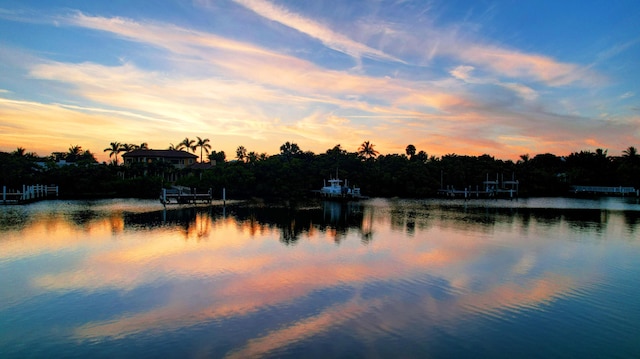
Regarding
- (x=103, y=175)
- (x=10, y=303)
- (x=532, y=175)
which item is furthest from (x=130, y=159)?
(x=532, y=175)

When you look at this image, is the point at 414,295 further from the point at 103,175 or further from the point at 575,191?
the point at 575,191

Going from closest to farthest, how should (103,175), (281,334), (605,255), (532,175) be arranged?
(281,334), (605,255), (103,175), (532,175)

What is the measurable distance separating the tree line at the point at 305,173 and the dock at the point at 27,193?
2.46 metres

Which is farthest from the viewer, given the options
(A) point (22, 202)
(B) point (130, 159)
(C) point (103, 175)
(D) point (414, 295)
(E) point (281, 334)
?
(B) point (130, 159)

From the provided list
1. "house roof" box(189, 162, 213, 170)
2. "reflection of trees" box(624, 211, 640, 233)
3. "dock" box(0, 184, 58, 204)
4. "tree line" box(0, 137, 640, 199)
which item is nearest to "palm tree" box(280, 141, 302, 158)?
"tree line" box(0, 137, 640, 199)

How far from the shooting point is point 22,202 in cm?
4719

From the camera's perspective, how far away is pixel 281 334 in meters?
10.6

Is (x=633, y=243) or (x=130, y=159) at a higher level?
(x=130, y=159)

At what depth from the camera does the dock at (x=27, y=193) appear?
4634cm

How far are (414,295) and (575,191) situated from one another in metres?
88.3

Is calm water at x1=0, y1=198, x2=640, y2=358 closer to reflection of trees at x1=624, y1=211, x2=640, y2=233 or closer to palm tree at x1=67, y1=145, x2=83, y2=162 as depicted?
reflection of trees at x1=624, y1=211, x2=640, y2=233

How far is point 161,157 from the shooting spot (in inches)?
3155

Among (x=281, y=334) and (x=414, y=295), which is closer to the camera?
(x=281, y=334)

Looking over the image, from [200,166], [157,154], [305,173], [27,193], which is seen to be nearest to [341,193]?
[305,173]
